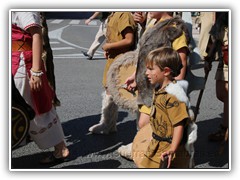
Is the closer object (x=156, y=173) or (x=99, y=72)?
(x=156, y=173)

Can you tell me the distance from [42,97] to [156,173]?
43.7 inches

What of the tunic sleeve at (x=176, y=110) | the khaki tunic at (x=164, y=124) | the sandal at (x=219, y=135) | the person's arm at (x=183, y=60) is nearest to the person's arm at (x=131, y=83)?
the person's arm at (x=183, y=60)

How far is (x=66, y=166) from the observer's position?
4.15 m

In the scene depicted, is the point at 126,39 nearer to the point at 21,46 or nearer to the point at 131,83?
the point at 131,83

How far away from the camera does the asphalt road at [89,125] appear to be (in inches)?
168

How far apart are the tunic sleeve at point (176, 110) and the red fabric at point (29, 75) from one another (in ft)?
3.86

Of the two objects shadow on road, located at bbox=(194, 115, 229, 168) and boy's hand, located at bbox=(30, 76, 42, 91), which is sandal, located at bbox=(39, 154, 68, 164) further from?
shadow on road, located at bbox=(194, 115, 229, 168)

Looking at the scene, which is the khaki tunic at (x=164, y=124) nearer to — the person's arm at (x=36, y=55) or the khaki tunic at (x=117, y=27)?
the person's arm at (x=36, y=55)

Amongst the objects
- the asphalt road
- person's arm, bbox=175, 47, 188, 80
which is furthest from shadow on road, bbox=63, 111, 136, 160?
person's arm, bbox=175, 47, 188, 80

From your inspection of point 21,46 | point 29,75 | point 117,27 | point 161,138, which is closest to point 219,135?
point 117,27

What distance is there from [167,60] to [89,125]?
2.28 meters
